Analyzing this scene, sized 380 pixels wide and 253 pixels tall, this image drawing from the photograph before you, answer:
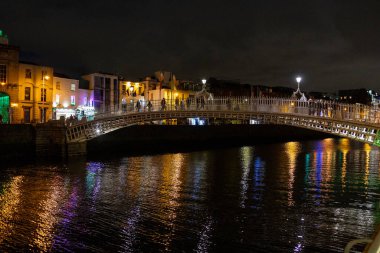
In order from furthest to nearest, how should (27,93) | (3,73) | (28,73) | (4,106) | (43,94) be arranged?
1. (43,94)
2. (28,73)
3. (27,93)
4. (3,73)
5. (4,106)

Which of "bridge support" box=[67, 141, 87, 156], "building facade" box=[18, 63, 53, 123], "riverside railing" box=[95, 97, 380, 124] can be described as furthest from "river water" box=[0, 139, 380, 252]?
"building facade" box=[18, 63, 53, 123]

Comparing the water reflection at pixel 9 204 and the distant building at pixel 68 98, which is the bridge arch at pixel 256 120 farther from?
the water reflection at pixel 9 204

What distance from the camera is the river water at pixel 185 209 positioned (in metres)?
12.6

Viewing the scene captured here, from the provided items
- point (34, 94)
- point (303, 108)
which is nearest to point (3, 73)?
point (34, 94)

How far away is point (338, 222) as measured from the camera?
48.7 feet

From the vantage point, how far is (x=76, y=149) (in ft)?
129

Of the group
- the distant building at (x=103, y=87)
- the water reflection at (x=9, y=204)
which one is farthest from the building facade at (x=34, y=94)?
the water reflection at (x=9, y=204)

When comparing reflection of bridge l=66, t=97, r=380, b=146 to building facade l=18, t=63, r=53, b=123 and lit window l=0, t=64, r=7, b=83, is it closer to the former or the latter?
building facade l=18, t=63, r=53, b=123

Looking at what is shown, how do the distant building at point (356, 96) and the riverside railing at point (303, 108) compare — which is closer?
the riverside railing at point (303, 108)

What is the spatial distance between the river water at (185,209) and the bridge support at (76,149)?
28.2ft

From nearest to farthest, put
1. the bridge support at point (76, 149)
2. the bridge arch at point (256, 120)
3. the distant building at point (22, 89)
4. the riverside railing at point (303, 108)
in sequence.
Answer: the riverside railing at point (303, 108), the bridge arch at point (256, 120), the bridge support at point (76, 149), the distant building at point (22, 89)

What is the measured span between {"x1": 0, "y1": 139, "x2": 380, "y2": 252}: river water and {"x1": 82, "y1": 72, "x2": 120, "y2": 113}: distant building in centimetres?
3634

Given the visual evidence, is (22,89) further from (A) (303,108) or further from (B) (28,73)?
(A) (303,108)

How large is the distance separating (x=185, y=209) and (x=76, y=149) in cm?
2568
